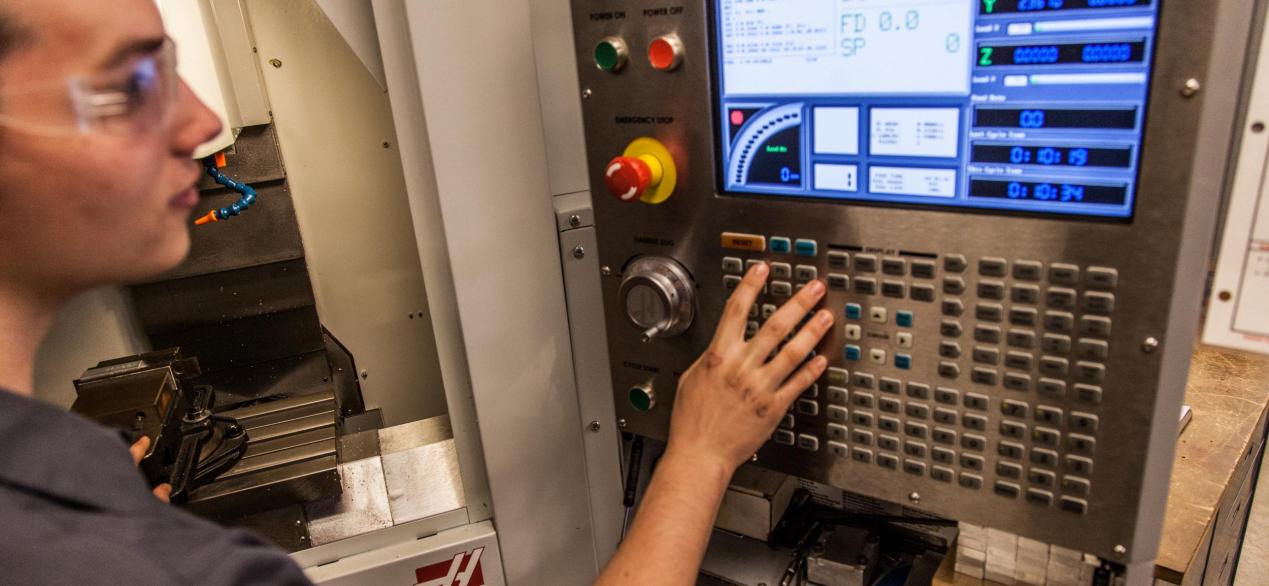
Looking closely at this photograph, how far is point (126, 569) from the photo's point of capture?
46cm

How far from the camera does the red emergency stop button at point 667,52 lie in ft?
2.45

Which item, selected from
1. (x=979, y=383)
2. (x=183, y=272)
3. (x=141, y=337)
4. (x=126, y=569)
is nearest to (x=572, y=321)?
(x=979, y=383)

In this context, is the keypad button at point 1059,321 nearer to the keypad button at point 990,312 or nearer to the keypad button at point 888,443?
the keypad button at point 990,312

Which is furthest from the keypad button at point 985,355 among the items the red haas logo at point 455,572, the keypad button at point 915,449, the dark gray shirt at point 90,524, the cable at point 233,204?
the cable at point 233,204

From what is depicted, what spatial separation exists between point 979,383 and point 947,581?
261 mm

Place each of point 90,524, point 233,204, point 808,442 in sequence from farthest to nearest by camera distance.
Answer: point 233,204 < point 808,442 < point 90,524

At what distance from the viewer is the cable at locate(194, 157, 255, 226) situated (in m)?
1.32

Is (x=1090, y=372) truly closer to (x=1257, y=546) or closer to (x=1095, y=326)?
(x=1095, y=326)

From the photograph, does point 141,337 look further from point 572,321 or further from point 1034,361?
point 1034,361

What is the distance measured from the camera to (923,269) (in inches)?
27.2

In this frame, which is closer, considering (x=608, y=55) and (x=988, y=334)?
(x=988, y=334)

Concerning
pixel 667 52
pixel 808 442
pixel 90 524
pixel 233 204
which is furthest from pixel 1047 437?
pixel 233 204

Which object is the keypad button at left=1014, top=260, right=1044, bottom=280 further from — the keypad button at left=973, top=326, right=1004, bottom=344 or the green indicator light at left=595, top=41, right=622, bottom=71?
the green indicator light at left=595, top=41, right=622, bottom=71

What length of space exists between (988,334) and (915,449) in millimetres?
145
